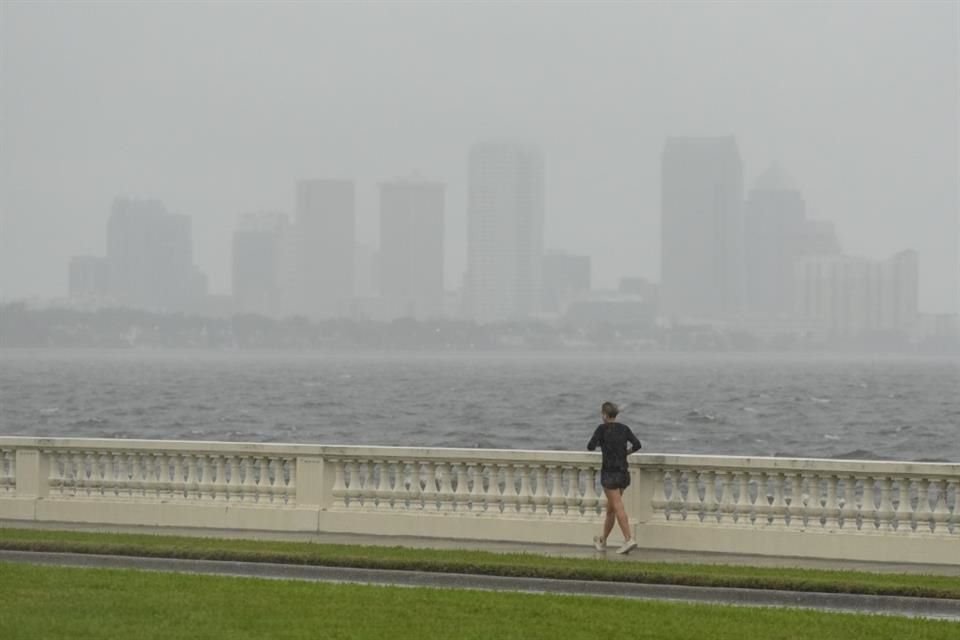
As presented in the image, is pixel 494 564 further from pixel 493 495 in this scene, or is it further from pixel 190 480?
pixel 190 480

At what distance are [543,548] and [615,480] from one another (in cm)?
142

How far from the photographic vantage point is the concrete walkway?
47.7 ft

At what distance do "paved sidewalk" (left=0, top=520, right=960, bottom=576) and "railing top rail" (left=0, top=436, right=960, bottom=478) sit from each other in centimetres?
102

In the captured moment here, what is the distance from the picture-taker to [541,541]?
19.5 m

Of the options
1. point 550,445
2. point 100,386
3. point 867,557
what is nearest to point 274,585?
point 867,557

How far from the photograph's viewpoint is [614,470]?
60.5ft

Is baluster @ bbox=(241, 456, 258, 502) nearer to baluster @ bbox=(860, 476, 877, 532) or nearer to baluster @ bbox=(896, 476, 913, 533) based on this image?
baluster @ bbox=(860, 476, 877, 532)

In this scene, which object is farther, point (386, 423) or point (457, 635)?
point (386, 423)

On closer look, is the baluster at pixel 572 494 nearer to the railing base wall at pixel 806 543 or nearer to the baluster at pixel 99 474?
Answer: the railing base wall at pixel 806 543

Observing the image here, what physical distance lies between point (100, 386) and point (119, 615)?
141226 mm

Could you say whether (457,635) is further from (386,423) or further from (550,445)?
(386,423)

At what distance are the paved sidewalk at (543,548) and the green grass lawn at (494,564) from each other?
0.71m

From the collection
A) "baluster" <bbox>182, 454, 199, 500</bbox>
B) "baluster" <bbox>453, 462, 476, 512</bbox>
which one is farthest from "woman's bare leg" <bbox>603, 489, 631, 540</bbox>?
"baluster" <bbox>182, 454, 199, 500</bbox>

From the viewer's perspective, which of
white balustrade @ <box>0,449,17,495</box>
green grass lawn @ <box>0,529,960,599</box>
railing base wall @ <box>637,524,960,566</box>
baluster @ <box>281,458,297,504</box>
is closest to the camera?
green grass lawn @ <box>0,529,960,599</box>
